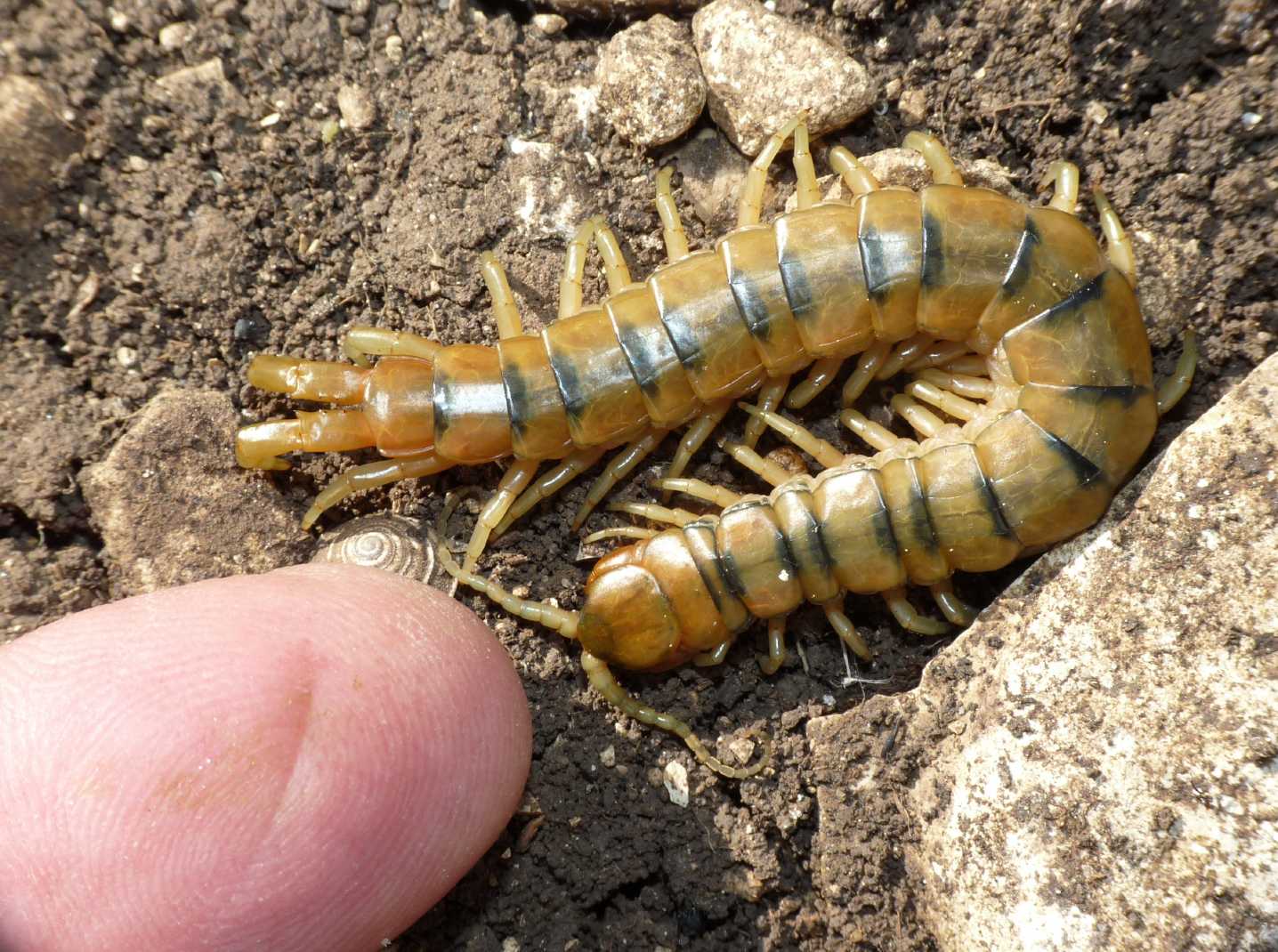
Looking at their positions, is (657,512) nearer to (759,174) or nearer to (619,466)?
(619,466)

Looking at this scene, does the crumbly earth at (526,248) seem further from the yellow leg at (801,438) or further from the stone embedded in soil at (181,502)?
the yellow leg at (801,438)

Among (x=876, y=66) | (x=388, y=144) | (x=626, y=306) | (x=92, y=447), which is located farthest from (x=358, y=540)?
(x=876, y=66)

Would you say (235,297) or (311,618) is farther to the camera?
(235,297)

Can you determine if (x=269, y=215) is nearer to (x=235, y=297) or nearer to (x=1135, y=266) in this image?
(x=235, y=297)

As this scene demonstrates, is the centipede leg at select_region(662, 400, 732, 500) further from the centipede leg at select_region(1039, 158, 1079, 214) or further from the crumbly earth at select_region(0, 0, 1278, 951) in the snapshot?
the centipede leg at select_region(1039, 158, 1079, 214)

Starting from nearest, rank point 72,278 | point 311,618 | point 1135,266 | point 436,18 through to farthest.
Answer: point 311,618
point 1135,266
point 72,278
point 436,18

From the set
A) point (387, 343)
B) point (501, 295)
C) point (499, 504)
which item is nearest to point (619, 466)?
point (499, 504)

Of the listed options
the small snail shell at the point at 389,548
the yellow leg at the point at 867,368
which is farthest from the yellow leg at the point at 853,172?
the small snail shell at the point at 389,548
